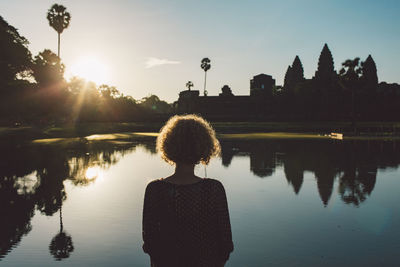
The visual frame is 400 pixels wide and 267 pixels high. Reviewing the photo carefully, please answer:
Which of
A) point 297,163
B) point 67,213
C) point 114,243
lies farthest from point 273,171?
point 114,243

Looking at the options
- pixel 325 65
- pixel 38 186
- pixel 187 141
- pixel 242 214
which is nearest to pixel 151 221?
pixel 187 141

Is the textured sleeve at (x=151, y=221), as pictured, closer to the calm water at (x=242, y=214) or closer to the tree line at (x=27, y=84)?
the calm water at (x=242, y=214)

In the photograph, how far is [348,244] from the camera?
21.9 ft

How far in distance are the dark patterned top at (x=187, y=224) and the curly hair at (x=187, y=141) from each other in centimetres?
20

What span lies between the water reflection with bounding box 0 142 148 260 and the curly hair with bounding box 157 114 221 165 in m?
4.16

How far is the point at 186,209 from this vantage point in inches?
109

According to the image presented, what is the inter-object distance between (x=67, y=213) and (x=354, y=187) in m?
8.47

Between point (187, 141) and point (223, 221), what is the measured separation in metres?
0.62

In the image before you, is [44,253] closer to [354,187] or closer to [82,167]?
[354,187]

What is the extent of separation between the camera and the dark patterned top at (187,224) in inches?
108

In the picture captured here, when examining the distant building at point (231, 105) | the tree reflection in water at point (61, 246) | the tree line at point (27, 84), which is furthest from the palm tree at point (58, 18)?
the tree reflection in water at point (61, 246)

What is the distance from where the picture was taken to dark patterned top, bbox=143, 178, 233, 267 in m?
2.75

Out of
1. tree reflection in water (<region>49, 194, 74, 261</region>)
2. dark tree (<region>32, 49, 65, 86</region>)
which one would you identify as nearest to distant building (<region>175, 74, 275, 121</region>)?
dark tree (<region>32, 49, 65, 86</region>)

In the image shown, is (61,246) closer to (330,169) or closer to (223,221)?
(223,221)
